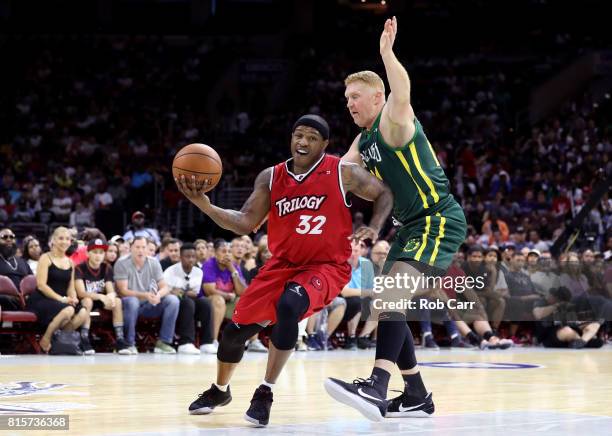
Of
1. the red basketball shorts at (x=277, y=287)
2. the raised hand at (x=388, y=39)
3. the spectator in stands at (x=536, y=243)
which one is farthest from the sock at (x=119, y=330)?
the spectator in stands at (x=536, y=243)

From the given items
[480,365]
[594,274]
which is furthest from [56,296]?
[594,274]

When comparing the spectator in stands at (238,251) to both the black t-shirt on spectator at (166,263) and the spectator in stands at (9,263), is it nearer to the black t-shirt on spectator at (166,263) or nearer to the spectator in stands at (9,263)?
the black t-shirt on spectator at (166,263)

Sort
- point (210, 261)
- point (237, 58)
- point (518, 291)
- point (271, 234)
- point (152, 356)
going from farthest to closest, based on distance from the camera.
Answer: point (237, 58)
point (518, 291)
point (210, 261)
point (152, 356)
point (271, 234)

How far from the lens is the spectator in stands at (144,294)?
12.0 meters

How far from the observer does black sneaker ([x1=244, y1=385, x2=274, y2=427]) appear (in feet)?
18.3

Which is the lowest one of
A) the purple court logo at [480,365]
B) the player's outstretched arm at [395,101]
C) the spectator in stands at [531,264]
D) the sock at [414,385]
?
the purple court logo at [480,365]

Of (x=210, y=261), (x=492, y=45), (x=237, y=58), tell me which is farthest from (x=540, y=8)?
(x=210, y=261)

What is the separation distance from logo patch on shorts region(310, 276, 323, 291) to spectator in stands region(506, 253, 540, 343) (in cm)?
910

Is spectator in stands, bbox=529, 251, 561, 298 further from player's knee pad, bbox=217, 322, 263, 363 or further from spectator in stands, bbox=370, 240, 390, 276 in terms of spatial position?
player's knee pad, bbox=217, 322, 263, 363

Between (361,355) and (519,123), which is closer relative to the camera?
(361,355)

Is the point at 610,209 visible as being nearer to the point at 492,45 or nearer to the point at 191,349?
the point at 191,349

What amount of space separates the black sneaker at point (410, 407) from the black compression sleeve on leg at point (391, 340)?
488 mm

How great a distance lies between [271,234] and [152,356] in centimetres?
588

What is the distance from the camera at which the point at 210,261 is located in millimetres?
12766
